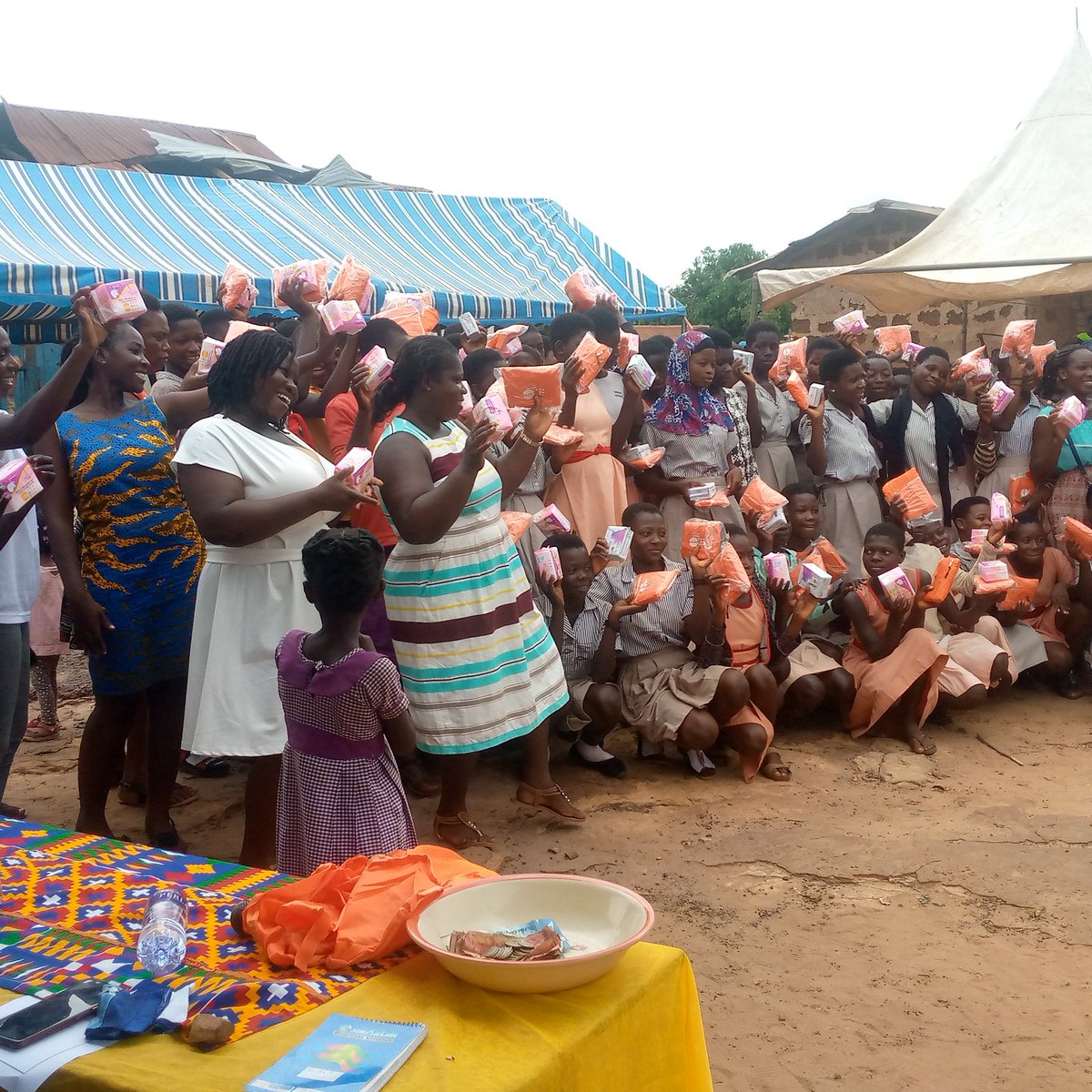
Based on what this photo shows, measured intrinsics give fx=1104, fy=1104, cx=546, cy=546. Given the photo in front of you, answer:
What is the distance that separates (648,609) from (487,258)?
7.79 metres

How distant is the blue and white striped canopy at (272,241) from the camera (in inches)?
331

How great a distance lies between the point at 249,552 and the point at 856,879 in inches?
93.1

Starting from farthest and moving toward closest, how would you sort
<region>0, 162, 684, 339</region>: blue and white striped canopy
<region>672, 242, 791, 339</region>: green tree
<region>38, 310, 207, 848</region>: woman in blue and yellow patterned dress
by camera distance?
<region>672, 242, 791, 339</region>: green tree, <region>0, 162, 684, 339</region>: blue and white striped canopy, <region>38, 310, 207, 848</region>: woman in blue and yellow patterned dress

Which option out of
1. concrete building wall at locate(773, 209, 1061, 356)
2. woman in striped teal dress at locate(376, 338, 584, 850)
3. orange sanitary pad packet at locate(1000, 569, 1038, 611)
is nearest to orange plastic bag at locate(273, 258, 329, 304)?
woman in striped teal dress at locate(376, 338, 584, 850)

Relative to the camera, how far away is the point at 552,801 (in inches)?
171

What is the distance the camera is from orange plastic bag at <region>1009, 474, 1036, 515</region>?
6.16 metres

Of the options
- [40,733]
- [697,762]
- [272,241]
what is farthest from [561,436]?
[272,241]

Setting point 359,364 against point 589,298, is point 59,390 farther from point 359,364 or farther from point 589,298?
point 589,298

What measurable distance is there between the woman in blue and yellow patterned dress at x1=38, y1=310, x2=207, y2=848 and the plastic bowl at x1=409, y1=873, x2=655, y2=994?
6.53ft

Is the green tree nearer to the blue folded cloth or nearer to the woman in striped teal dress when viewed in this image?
the woman in striped teal dress

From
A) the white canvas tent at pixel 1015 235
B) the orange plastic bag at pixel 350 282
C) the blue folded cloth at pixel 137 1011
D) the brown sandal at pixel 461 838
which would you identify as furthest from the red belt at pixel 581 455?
the white canvas tent at pixel 1015 235

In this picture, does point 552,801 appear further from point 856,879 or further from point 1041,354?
Answer: point 1041,354

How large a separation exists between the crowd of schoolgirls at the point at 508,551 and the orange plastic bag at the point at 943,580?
0.01 metres

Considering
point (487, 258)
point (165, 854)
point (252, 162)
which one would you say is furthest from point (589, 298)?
point (252, 162)
